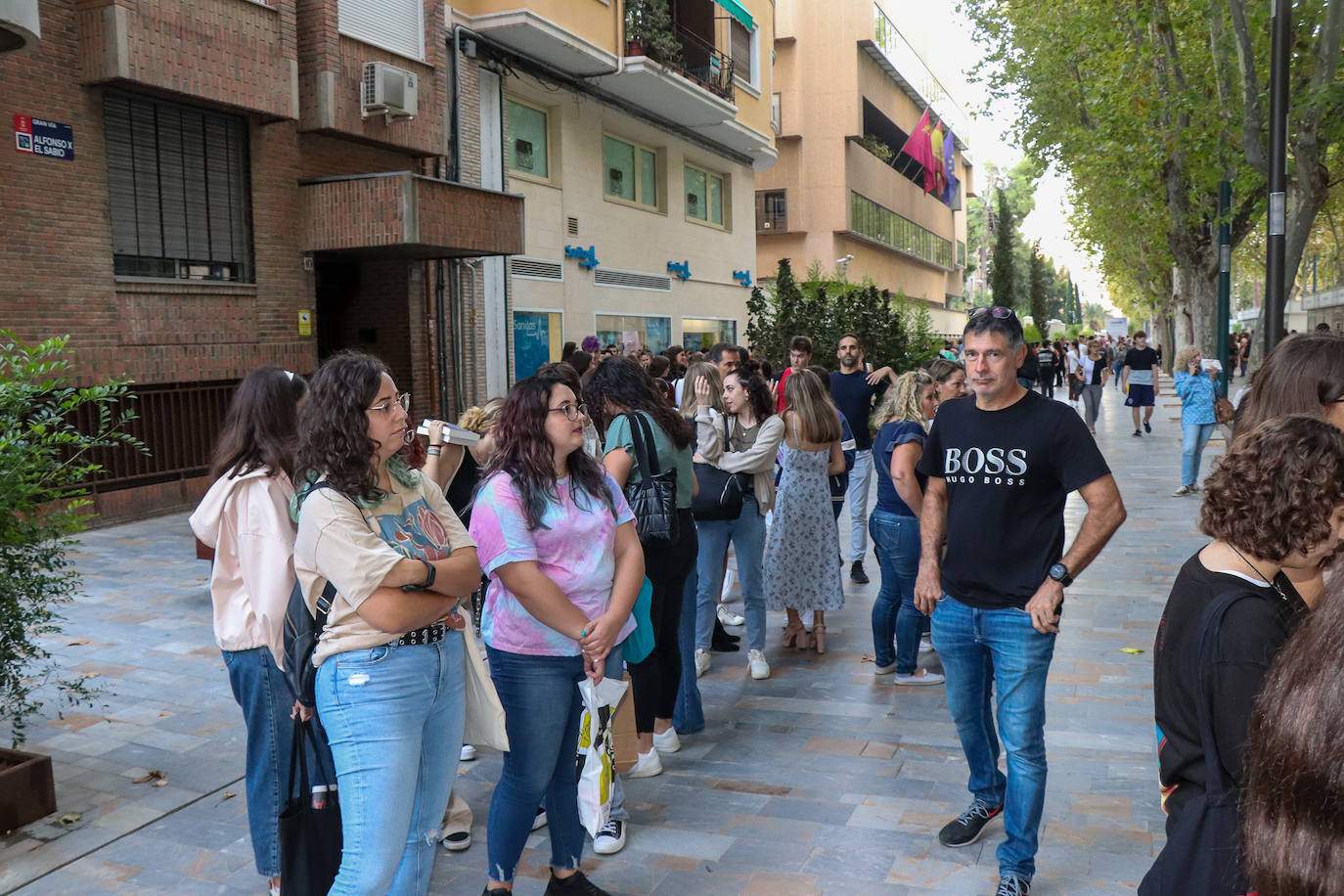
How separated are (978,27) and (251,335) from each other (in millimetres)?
23231

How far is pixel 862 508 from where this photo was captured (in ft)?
31.3

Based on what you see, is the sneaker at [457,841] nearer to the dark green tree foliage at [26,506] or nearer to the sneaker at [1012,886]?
the dark green tree foliage at [26,506]

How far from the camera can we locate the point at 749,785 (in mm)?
5051

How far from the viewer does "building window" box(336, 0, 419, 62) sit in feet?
50.0

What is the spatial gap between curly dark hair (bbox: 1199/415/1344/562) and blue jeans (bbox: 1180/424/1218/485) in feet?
37.5

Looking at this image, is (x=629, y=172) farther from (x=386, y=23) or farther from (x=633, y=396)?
(x=633, y=396)

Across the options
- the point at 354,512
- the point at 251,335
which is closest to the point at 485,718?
the point at 354,512

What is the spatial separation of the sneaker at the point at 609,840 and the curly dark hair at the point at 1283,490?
2.83 m

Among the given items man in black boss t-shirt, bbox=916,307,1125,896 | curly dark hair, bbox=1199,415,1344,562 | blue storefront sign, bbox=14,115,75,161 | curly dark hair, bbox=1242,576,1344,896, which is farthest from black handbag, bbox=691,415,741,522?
blue storefront sign, bbox=14,115,75,161

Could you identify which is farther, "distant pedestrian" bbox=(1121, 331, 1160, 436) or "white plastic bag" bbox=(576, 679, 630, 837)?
"distant pedestrian" bbox=(1121, 331, 1160, 436)

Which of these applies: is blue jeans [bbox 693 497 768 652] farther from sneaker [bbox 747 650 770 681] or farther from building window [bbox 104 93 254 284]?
building window [bbox 104 93 254 284]

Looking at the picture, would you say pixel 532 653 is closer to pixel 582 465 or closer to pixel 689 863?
pixel 582 465

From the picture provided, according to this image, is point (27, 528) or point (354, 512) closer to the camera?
point (354, 512)

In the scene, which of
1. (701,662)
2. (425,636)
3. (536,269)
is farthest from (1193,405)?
(425,636)
